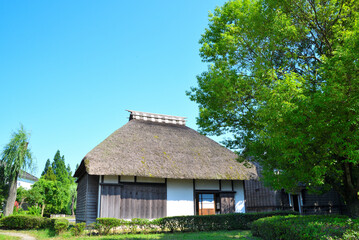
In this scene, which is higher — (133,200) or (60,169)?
A: (60,169)

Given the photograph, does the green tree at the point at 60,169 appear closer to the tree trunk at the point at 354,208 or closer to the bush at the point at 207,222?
the bush at the point at 207,222

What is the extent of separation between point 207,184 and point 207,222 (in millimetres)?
2991

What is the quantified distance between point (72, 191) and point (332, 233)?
46232 mm

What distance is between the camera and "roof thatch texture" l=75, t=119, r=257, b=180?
47.8 feet

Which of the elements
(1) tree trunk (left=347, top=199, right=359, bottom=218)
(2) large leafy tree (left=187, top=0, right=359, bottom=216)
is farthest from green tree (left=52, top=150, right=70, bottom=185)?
(1) tree trunk (left=347, top=199, right=359, bottom=218)

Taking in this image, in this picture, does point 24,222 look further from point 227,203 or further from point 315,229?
point 315,229

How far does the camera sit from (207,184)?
16766mm

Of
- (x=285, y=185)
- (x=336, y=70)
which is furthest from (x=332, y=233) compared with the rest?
(x=336, y=70)

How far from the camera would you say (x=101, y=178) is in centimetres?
1441

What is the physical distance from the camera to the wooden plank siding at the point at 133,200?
1417 cm

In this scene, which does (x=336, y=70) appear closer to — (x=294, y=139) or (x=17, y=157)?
(x=294, y=139)

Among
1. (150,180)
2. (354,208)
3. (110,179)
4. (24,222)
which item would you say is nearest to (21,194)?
(24,222)

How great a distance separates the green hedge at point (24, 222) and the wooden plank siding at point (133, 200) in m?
4.19

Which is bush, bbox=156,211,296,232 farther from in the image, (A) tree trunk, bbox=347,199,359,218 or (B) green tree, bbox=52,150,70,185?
(B) green tree, bbox=52,150,70,185
